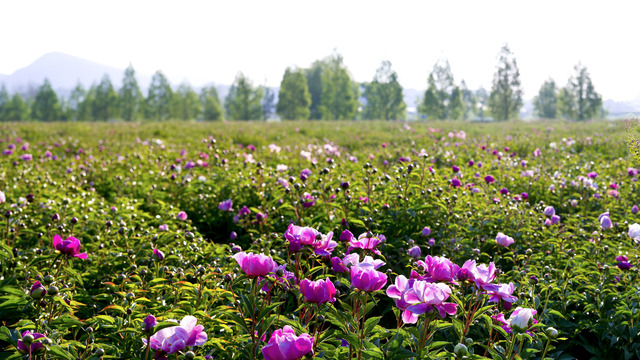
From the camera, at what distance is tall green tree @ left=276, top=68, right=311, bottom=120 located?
49.0 m

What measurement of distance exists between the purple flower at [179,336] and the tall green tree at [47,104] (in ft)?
227

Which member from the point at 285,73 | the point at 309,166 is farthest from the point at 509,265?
the point at 285,73

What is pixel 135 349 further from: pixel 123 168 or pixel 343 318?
pixel 123 168

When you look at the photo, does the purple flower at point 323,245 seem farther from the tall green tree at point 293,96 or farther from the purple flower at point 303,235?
the tall green tree at point 293,96

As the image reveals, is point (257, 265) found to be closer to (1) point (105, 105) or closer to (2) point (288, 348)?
(2) point (288, 348)

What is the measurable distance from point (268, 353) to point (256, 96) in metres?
58.1

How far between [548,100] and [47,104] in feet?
265

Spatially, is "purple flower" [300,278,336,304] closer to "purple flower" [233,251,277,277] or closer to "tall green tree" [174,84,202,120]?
"purple flower" [233,251,277,277]

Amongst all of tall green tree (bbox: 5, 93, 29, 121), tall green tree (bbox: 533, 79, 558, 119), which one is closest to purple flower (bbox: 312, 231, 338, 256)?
A: tall green tree (bbox: 5, 93, 29, 121)

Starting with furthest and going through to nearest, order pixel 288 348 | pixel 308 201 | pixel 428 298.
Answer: pixel 308 201
pixel 428 298
pixel 288 348

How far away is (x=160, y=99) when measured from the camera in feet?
193

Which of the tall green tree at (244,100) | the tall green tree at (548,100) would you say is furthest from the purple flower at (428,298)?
the tall green tree at (548,100)

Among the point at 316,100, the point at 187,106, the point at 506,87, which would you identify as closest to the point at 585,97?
the point at 506,87

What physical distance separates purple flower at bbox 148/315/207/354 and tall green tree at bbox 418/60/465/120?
50.6 m
